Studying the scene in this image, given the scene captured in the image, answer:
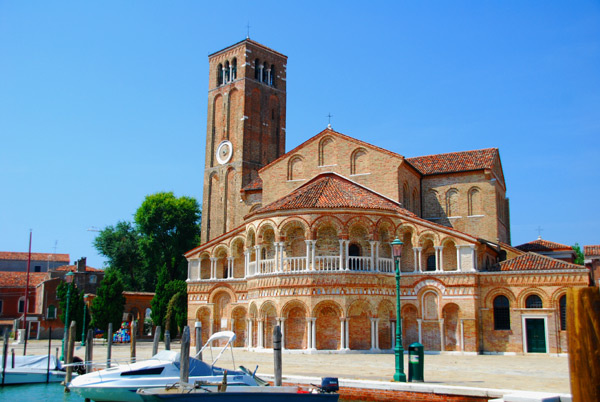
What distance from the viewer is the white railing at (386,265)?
30.6 meters

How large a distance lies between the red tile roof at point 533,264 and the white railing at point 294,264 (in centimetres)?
1000

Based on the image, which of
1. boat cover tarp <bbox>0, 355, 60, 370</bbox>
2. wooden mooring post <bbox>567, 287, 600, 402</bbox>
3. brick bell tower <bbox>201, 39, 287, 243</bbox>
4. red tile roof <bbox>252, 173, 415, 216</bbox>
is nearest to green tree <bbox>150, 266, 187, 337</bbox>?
brick bell tower <bbox>201, 39, 287, 243</bbox>

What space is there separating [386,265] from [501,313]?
20.4 ft

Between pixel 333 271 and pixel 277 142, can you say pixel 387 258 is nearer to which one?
pixel 333 271

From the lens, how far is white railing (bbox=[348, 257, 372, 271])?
98.0ft

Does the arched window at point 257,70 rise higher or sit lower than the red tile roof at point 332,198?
higher

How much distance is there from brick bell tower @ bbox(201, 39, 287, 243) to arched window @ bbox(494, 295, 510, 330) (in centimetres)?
2117

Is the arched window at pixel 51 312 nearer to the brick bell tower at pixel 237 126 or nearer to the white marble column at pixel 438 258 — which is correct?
the brick bell tower at pixel 237 126

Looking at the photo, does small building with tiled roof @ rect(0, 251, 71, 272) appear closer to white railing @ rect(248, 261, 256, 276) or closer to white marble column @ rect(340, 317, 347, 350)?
white railing @ rect(248, 261, 256, 276)

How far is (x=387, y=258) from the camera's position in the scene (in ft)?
102

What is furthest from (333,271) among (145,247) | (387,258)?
(145,247)

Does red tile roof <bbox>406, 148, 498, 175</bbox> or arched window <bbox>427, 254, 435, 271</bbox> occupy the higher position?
red tile roof <bbox>406, 148, 498, 175</bbox>

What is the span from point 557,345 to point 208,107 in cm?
3304

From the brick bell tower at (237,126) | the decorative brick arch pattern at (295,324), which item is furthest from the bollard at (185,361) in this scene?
the brick bell tower at (237,126)
